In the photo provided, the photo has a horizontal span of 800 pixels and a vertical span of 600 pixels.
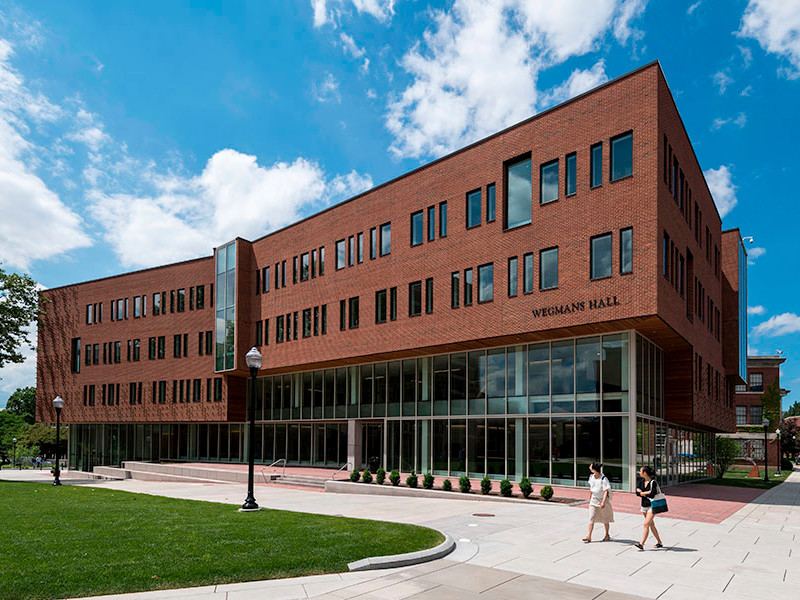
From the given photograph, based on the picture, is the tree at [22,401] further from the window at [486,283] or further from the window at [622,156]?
the window at [622,156]

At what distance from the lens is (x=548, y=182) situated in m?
28.2

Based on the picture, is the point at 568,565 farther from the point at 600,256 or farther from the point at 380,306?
the point at 380,306

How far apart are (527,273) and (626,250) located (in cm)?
460

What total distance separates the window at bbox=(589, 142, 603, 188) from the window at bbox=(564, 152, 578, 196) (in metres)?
0.76

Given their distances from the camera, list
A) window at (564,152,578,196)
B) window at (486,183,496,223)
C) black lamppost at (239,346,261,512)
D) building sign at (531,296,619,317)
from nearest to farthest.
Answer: black lamppost at (239,346,261,512), building sign at (531,296,619,317), window at (564,152,578,196), window at (486,183,496,223)

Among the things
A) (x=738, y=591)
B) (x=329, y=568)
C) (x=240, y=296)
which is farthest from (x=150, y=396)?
(x=738, y=591)

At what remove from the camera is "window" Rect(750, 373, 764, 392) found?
81312 millimetres

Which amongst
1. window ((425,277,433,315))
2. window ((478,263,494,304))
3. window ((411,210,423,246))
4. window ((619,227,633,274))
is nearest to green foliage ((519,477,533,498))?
window ((619,227,633,274))

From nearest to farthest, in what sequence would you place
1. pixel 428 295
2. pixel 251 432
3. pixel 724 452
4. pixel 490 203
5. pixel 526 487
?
1. pixel 251 432
2. pixel 526 487
3. pixel 490 203
4. pixel 428 295
5. pixel 724 452

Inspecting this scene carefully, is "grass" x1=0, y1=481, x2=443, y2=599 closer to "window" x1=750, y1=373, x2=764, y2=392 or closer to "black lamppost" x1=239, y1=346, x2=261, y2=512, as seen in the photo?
"black lamppost" x1=239, y1=346, x2=261, y2=512

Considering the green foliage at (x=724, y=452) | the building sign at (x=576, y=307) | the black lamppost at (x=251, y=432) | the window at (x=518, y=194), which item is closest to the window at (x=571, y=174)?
the window at (x=518, y=194)

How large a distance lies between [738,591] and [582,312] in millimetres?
15832

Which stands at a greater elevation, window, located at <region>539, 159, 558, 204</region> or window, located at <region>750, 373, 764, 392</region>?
window, located at <region>539, 159, 558, 204</region>

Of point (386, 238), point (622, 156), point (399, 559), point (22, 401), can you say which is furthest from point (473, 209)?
point (22, 401)
